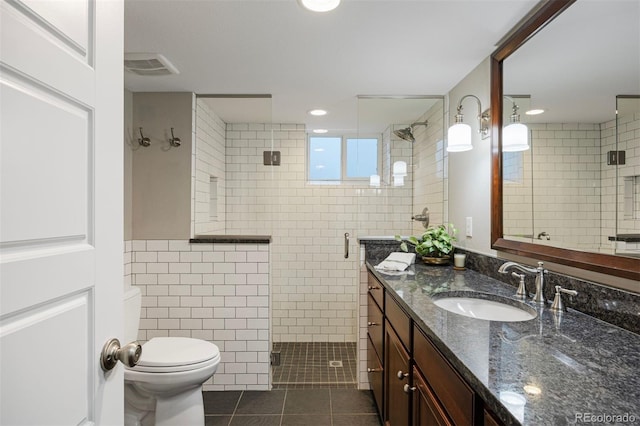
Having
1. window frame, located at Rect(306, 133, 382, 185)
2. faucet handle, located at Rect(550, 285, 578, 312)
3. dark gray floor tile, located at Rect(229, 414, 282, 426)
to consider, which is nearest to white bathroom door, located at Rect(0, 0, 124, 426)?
faucet handle, located at Rect(550, 285, 578, 312)

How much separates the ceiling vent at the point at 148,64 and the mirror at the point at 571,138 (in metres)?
1.85

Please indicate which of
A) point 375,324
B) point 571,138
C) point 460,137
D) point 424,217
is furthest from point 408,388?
point 424,217

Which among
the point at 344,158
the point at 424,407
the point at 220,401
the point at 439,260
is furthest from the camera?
the point at 344,158

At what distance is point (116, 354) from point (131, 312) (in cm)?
156

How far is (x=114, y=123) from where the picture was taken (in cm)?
83

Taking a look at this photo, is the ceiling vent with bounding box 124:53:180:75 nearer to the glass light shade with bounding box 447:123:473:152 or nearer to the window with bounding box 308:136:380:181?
the window with bounding box 308:136:380:181

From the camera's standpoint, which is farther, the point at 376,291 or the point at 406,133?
the point at 406,133

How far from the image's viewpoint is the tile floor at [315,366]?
271 centimetres

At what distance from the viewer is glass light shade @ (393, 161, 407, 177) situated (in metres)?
2.77

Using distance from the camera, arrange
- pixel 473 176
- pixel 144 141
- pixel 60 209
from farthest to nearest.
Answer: pixel 144 141 < pixel 473 176 < pixel 60 209

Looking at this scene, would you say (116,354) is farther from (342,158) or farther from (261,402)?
(342,158)

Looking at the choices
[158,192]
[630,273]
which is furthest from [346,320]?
[630,273]

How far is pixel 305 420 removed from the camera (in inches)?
86.8

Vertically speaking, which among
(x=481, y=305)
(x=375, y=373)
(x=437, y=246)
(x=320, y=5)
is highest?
(x=320, y=5)
